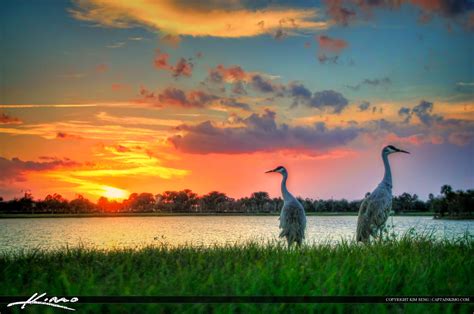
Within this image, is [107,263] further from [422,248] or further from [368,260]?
[422,248]

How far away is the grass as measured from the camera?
5551mm

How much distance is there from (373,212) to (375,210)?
70mm

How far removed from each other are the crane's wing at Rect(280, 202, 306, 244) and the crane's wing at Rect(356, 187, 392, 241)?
146 cm

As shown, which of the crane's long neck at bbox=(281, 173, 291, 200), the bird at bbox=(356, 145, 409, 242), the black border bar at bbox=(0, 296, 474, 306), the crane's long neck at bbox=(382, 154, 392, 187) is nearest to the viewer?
the black border bar at bbox=(0, 296, 474, 306)

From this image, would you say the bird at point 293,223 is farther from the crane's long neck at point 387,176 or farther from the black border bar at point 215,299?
the black border bar at point 215,299

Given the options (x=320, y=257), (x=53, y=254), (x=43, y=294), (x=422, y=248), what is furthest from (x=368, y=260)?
(x=53, y=254)

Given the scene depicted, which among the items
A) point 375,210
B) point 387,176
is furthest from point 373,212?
point 387,176

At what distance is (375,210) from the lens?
1228cm

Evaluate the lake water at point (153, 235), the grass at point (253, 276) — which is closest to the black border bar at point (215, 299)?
the grass at point (253, 276)

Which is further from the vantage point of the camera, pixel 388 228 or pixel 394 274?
pixel 388 228

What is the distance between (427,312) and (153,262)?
446 cm

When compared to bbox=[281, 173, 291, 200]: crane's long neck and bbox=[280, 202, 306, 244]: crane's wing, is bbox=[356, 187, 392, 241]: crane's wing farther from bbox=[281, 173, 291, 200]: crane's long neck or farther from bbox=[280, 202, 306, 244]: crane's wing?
bbox=[281, 173, 291, 200]: crane's long neck

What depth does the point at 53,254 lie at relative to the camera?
9336 millimetres

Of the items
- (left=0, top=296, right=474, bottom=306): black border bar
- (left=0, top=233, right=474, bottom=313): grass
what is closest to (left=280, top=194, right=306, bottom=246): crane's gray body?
(left=0, top=233, right=474, bottom=313): grass
